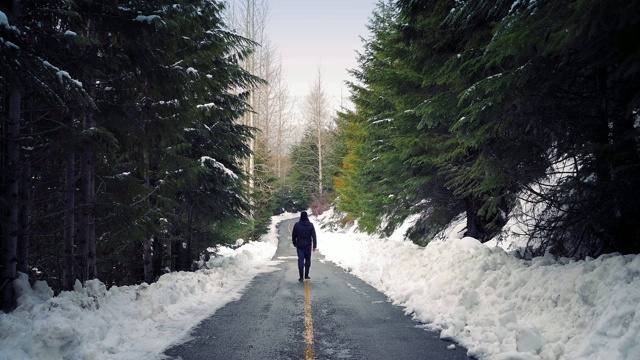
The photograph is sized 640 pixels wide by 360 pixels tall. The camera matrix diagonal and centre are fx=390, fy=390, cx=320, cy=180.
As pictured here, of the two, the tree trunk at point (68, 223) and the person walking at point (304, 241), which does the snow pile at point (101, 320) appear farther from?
the person walking at point (304, 241)

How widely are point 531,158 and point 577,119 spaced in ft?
4.20

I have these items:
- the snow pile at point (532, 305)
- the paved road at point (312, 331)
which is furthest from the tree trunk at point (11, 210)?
the snow pile at point (532, 305)

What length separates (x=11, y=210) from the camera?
5715 millimetres

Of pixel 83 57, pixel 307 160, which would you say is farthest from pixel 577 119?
pixel 307 160

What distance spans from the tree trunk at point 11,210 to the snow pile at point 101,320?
16 cm

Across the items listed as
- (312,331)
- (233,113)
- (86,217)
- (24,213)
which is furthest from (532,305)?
(233,113)

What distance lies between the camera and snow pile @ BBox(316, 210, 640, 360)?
4.20m

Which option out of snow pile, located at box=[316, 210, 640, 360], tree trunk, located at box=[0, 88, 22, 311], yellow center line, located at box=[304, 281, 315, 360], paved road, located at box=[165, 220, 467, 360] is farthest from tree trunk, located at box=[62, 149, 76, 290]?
snow pile, located at box=[316, 210, 640, 360]

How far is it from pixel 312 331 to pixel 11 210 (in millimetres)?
4882

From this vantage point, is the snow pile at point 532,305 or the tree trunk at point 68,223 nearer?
the snow pile at point 532,305

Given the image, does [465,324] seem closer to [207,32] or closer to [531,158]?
[531,158]

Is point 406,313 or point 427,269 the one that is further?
point 427,269

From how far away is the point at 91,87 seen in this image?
288 inches

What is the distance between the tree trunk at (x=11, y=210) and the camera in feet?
18.6
